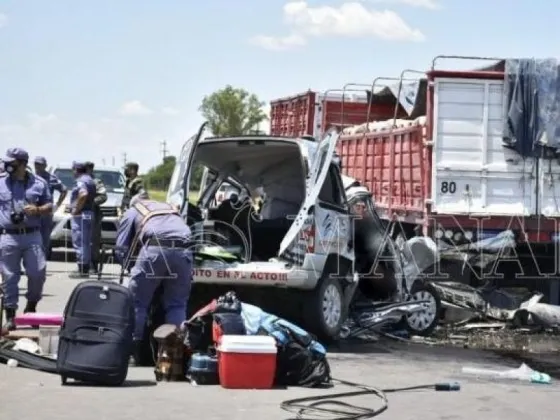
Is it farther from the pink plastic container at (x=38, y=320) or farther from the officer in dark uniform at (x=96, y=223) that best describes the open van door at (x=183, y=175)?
the officer in dark uniform at (x=96, y=223)

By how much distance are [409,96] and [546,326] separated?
14.2 ft

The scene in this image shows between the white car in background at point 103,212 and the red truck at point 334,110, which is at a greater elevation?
the red truck at point 334,110

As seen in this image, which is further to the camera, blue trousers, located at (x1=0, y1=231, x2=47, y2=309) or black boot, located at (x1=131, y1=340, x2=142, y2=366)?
blue trousers, located at (x1=0, y1=231, x2=47, y2=309)

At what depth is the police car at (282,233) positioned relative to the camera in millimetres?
10938

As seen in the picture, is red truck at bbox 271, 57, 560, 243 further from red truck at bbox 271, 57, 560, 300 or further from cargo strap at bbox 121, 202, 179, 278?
cargo strap at bbox 121, 202, 179, 278

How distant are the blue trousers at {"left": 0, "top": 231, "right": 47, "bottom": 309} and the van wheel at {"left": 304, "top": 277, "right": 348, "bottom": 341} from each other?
2766 mm

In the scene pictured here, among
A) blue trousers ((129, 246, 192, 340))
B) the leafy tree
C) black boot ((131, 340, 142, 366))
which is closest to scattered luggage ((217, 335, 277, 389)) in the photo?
blue trousers ((129, 246, 192, 340))

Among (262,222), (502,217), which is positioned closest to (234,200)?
(262,222)

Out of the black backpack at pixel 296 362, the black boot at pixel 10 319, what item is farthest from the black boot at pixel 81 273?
the black backpack at pixel 296 362

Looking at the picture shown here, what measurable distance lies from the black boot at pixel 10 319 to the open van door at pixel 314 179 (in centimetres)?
271

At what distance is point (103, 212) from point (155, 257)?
13.1 meters

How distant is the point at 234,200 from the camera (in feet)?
42.4

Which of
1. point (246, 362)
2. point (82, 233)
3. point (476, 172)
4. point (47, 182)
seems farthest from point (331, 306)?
point (82, 233)

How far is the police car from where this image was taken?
10.9 m
